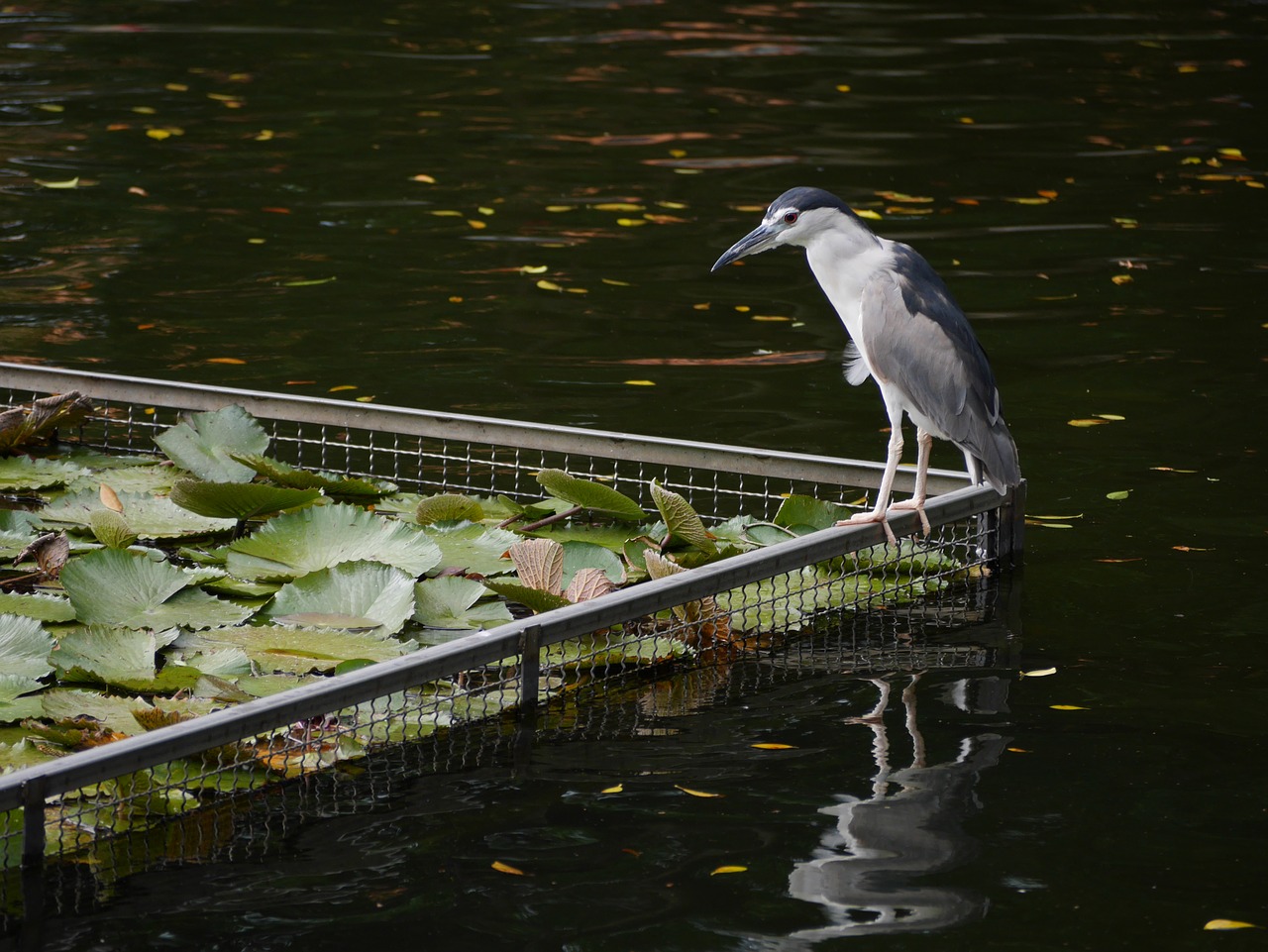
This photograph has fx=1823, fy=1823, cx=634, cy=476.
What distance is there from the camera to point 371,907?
110 inches

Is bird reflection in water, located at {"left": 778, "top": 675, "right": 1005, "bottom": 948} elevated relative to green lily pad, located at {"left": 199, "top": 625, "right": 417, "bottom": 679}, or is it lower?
lower

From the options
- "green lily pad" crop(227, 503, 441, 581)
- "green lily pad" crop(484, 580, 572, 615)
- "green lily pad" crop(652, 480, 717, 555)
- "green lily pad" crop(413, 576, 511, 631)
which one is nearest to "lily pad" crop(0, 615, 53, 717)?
"green lily pad" crop(227, 503, 441, 581)

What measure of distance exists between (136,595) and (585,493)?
1095 millimetres

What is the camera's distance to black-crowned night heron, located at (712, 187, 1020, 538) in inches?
156

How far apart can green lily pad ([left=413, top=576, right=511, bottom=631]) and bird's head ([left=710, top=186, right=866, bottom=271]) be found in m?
0.87

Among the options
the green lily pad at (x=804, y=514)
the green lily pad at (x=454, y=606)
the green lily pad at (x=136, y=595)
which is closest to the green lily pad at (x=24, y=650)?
the green lily pad at (x=136, y=595)

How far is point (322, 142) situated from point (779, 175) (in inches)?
106

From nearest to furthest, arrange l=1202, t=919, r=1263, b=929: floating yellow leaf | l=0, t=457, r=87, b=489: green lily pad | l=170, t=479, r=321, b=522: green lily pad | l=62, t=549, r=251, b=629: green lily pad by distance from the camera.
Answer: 1. l=1202, t=919, r=1263, b=929: floating yellow leaf
2. l=62, t=549, r=251, b=629: green lily pad
3. l=170, t=479, r=321, b=522: green lily pad
4. l=0, t=457, r=87, b=489: green lily pad

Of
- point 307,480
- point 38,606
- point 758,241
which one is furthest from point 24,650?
point 758,241

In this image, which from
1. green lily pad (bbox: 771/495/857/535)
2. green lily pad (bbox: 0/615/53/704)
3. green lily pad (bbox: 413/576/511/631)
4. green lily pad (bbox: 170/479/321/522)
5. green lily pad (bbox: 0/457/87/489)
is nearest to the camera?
green lily pad (bbox: 0/615/53/704)

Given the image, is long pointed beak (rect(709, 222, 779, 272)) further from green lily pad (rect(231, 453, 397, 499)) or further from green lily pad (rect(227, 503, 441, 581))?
green lily pad (rect(231, 453, 397, 499))

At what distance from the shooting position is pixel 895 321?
13.0ft

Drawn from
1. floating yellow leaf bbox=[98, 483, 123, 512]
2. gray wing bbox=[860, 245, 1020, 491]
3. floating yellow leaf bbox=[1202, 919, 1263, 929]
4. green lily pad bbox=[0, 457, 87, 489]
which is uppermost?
gray wing bbox=[860, 245, 1020, 491]

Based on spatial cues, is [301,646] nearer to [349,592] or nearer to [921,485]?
[349,592]
